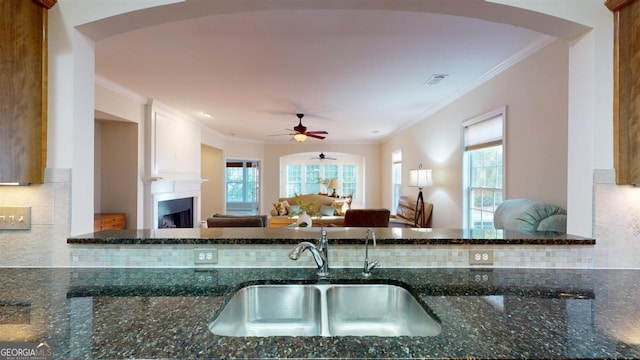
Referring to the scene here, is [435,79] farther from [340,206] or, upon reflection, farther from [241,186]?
[241,186]

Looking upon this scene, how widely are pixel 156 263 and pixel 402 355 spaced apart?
1235 mm

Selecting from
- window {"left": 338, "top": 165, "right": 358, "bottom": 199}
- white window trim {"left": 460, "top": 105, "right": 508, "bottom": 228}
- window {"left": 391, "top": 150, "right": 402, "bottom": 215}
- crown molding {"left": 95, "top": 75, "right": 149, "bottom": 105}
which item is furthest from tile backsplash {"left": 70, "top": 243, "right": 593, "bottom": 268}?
window {"left": 338, "top": 165, "right": 358, "bottom": 199}

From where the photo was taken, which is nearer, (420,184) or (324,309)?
(324,309)

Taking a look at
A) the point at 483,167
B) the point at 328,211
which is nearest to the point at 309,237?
the point at 483,167

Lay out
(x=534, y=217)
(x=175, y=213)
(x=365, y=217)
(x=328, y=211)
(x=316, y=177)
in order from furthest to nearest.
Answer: (x=316, y=177)
(x=328, y=211)
(x=175, y=213)
(x=365, y=217)
(x=534, y=217)

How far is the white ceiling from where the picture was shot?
157 centimetres

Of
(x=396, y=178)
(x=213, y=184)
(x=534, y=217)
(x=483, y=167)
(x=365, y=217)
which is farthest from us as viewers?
(x=213, y=184)

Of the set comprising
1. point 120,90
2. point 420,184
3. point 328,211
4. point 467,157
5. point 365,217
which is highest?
point 120,90

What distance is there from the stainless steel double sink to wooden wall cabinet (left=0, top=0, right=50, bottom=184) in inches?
44.4

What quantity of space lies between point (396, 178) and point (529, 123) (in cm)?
508

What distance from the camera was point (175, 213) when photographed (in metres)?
5.64

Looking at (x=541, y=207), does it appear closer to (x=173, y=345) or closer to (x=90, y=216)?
(x=173, y=345)

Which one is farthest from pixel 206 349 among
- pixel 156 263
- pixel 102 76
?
pixel 102 76

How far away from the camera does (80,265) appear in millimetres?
1476
